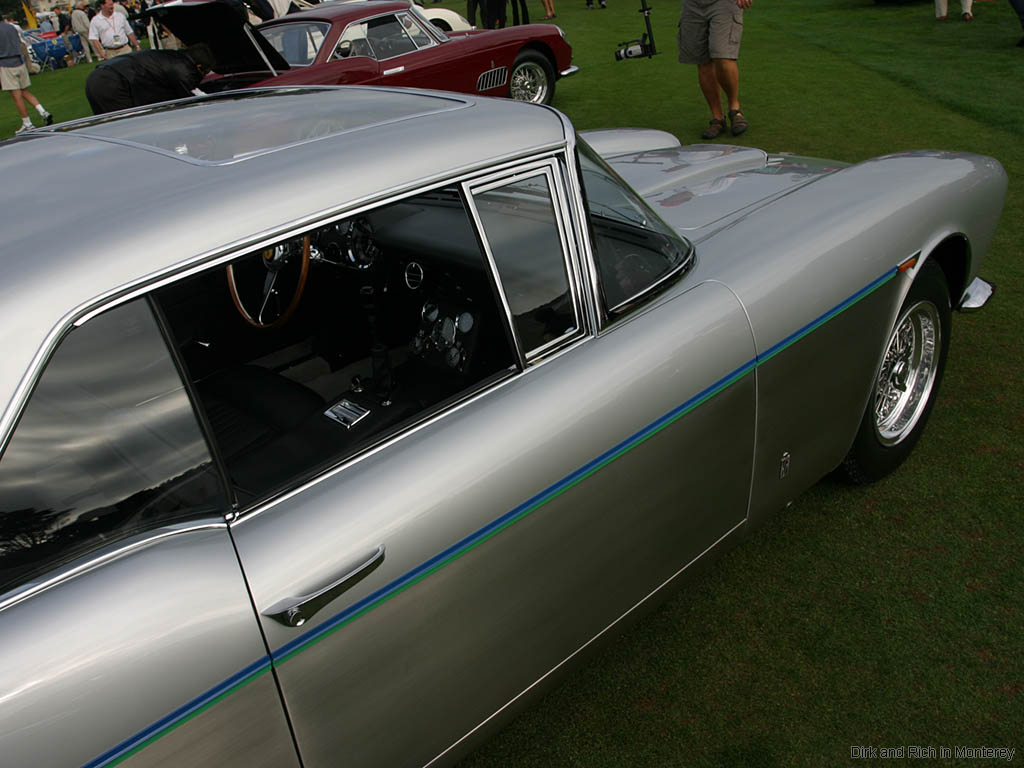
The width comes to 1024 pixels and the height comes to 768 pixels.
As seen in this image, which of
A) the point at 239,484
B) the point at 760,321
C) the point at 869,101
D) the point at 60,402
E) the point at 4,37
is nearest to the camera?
the point at 60,402

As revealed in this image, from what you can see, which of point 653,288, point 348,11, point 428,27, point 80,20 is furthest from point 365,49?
point 80,20

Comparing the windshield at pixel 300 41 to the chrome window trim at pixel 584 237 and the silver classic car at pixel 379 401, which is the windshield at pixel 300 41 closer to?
the silver classic car at pixel 379 401

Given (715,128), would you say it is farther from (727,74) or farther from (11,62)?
(11,62)

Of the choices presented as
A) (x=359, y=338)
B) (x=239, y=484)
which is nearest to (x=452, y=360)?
(x=359, y=338)

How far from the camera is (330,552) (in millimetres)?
1495

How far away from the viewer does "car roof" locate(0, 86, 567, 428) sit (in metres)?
1.36

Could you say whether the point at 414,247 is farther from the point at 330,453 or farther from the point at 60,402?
the point at 60,402

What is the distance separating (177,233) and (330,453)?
20.4 inches

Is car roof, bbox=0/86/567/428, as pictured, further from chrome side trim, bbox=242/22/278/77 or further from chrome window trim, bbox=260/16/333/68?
chrome window trim, bbox=260/16/333/68

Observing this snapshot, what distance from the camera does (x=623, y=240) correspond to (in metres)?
2.30

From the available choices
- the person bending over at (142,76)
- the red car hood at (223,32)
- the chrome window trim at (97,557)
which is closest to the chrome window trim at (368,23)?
the red car hood at (223,32)

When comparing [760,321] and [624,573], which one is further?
[760,321]

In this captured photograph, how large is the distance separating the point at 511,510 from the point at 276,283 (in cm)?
122

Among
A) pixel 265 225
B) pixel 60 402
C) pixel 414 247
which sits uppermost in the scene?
pixel 265 225
